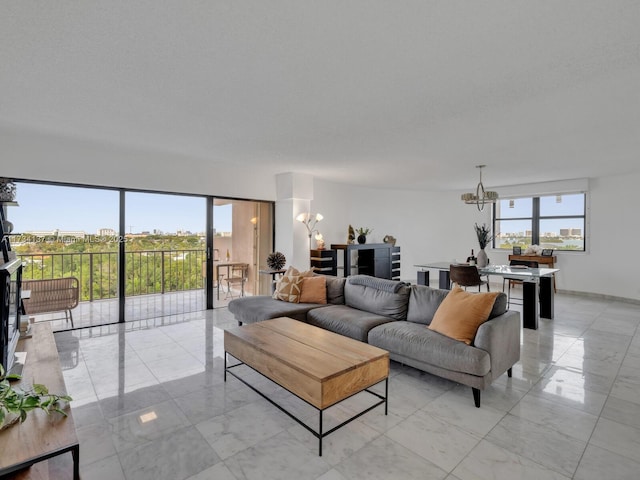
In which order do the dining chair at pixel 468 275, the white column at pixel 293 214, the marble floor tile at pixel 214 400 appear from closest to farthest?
the marble floor tile at pixel 214 400
the dining chair at pixel 468 275
the white column at pixel 293 214

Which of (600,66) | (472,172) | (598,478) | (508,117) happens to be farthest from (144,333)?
(472,172)

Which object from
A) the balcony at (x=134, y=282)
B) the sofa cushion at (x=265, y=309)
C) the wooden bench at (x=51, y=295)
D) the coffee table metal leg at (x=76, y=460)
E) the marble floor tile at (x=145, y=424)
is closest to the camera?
the coffee table metal leg at (x=76, y=460)

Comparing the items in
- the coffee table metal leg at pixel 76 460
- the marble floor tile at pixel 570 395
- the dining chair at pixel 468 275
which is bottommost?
the marble floor tile at pixel 570 395

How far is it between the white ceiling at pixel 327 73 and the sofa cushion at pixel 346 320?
200 cm

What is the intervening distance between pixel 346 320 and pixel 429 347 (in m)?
0.95

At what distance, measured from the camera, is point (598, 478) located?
1.76 meters

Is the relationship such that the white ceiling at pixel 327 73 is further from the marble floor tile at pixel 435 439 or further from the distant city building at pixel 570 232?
the distant city building at pixel 570 232

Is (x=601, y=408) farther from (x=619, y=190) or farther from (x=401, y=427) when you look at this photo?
(x=619, y=190)

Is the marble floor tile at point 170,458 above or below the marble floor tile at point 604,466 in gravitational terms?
below

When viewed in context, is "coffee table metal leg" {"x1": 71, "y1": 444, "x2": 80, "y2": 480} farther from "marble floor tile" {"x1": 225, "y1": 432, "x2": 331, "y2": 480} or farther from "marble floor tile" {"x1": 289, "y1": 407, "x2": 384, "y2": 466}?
"marble floor tile" {"x1": 289, "y1": 407, "x2": 384, "y2": 466}

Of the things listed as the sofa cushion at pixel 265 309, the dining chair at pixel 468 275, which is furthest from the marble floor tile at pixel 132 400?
the dining chair at pixel 468 275

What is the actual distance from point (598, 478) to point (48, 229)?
5763mm

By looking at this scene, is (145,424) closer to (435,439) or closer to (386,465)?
(386,465)

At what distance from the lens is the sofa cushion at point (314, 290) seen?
14.0ft
